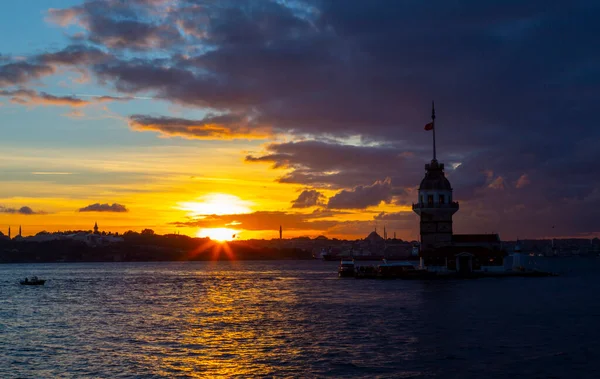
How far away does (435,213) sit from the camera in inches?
4584

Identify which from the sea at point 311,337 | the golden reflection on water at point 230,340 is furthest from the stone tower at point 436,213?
the golden reflection on water at point 230,340

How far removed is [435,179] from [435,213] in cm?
631

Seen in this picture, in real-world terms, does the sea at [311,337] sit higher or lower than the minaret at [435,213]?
lower

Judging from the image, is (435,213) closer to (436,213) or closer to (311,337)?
(436,213)

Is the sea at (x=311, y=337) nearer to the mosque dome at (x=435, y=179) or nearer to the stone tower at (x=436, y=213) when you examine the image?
the stone tower at (x=436, y=213)

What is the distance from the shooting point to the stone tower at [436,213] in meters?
116

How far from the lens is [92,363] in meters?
39.1

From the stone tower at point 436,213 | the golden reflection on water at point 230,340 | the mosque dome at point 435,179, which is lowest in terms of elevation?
the golden reflection on water at point 230,340

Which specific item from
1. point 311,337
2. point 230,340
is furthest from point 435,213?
point 230,340

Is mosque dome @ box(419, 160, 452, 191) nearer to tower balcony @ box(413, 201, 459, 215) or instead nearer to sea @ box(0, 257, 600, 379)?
tower balcony @ box(413, 201, 459, 215)

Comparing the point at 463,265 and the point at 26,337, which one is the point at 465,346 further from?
the point at 463,265

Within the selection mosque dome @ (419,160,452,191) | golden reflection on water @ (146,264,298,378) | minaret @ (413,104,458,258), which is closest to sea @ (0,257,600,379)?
golden reflection on water @ (146,264,298,378)

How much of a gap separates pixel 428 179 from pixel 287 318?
63996 mm

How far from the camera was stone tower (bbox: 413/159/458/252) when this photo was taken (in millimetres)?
116062
